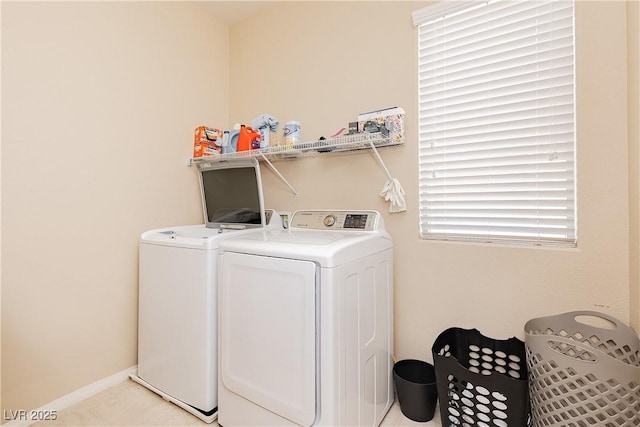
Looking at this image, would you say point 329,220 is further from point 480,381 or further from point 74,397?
point 74,397

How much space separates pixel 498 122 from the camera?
4.98 ft

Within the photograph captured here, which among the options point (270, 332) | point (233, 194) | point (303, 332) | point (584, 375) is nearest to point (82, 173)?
point (233, 194)

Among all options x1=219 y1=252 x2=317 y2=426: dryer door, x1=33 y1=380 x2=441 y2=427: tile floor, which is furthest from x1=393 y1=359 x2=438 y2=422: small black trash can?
x1=219 y1=252 x2=317 y2=426: dryer door

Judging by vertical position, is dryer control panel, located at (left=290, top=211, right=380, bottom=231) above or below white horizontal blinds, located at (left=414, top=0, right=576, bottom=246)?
below

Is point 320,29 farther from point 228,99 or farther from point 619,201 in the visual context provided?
point 619,201

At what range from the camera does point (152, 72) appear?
208 cm

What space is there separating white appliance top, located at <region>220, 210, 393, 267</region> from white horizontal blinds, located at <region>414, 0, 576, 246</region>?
338 millimetres

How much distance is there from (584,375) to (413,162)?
3.89 ft

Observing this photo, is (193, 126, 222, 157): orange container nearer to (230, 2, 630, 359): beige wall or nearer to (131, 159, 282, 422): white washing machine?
(131, 159, 282, 422): white washing machine

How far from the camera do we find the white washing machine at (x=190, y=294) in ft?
5.06

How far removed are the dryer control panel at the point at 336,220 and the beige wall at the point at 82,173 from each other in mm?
963

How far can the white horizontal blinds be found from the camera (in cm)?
138

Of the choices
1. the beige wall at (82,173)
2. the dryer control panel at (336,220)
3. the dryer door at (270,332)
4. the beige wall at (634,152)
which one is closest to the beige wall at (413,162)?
the beige wall at (634,152)

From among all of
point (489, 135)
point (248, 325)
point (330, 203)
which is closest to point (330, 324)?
point (248, 325)
